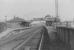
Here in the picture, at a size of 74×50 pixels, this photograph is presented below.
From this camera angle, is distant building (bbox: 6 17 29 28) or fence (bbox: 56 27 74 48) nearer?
fence (bbox: 56 27 74 48)

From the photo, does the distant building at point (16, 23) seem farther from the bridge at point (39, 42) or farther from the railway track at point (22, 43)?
the railway track at point (22, 43)

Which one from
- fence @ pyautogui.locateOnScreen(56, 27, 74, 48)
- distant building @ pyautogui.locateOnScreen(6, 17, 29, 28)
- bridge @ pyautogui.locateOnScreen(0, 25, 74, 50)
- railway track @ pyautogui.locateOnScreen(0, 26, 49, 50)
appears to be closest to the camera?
railway track @ pyautogui.locateOnScreen(0, 26, 49, 50)

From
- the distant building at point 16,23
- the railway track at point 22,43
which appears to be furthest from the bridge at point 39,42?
the distant building at point 16,23

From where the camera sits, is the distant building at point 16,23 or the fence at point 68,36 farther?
the distant building at point 16,23

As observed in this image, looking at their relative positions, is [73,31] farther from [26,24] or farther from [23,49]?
[26,24]

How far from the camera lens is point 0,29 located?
46.6m

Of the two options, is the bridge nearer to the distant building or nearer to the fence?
the fence

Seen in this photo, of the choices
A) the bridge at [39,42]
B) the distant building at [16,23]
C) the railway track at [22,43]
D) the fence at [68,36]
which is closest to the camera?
the railway track at [22,43]

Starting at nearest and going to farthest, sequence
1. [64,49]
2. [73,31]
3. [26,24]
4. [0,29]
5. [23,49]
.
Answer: [23,49], [73,31], [64,49], [0,29], [26,24]

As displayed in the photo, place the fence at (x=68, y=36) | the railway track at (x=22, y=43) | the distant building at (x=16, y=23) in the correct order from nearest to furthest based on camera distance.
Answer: the railway track at (x=22, y=43) → the fence at (x=68, y=36) → the distant building at (x=16, y=23)

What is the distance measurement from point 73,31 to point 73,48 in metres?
2.11

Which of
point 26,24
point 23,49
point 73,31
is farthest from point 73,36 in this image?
point 26,24

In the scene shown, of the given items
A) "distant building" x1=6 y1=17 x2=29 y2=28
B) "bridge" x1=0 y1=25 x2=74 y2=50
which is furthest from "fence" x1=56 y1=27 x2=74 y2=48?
"distant building" x1=6 y1=17 x2=29 y2=28

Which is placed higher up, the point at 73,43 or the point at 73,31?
the point at 73,31
